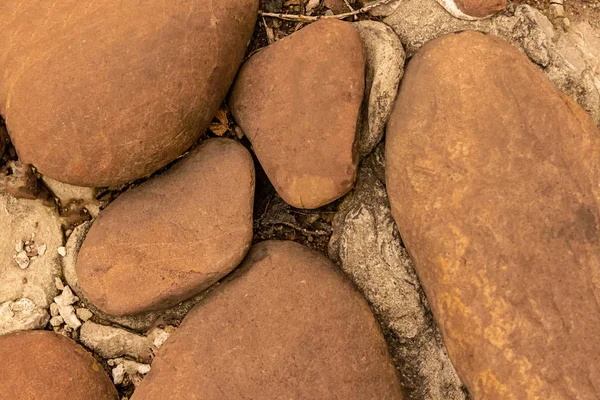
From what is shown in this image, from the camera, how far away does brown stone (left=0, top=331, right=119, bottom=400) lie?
1.70m

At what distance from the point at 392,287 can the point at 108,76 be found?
1.00m

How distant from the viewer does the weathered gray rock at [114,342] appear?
1.85 metres

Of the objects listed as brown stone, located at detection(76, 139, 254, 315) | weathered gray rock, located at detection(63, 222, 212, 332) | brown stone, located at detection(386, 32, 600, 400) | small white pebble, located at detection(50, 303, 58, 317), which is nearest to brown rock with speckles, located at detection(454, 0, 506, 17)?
brown stone, located at detection(386, 32, 600, 400)

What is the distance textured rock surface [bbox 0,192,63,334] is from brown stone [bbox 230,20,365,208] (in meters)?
0.76

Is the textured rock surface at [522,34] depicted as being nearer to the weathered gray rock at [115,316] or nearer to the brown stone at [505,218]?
the brown stone at [505,218]

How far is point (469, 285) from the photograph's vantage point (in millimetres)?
1527

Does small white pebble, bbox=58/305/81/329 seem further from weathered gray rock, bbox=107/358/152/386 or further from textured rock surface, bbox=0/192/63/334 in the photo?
weathered gray rock, bbox=107/358/152/386

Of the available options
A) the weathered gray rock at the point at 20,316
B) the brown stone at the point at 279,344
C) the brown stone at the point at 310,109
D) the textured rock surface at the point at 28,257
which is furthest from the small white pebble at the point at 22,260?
the brown stone at the point at 310,109

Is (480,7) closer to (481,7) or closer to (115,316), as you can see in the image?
(481,7)

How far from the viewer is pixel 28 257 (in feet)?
6.21

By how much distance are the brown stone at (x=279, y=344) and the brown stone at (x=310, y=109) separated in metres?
0.24

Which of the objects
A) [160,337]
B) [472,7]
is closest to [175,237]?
[160,337]

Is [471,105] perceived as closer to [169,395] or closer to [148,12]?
[148,12]

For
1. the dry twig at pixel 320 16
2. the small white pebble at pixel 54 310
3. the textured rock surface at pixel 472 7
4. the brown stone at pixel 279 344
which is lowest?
the small white pebble at pixel 54 310
